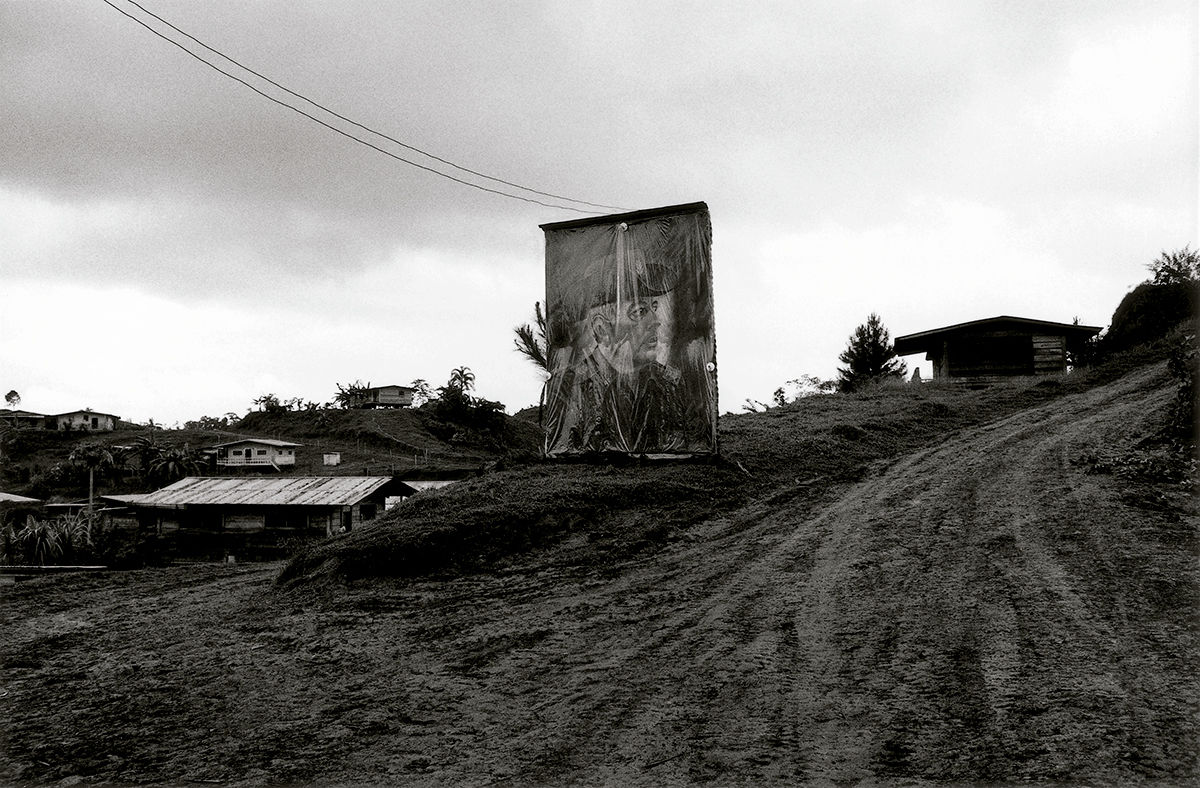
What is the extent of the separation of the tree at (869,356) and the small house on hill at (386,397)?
47.4 m

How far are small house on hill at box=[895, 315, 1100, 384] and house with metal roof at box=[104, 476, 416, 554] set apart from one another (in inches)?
814

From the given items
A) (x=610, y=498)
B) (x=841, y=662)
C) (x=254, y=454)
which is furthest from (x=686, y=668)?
(x=254, y=454)

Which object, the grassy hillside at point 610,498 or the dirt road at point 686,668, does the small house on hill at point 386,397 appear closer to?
the grassy hillside at point 610,498

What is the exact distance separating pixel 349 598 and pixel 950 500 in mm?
6919

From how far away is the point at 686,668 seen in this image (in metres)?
5.08

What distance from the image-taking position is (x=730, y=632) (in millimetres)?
5730

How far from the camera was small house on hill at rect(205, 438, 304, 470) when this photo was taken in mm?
55688

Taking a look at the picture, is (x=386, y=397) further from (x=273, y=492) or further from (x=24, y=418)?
(x=273, y=492)

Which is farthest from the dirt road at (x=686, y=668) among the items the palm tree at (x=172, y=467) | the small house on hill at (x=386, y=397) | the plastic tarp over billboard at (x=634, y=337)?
the small house on hill at (x=386, y=397)

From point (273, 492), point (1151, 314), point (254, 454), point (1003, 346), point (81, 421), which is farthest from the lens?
point (81, 421)

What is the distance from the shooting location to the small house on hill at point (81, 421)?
70.4 metres

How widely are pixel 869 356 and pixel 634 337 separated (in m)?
25.4

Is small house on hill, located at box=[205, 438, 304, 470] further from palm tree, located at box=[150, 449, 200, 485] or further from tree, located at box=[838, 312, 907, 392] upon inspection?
tree, located at box=[838, 312, 907, 392]

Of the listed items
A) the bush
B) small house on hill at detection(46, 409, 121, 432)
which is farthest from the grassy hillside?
small house on hill at detection(46, 409, 121, 432)
